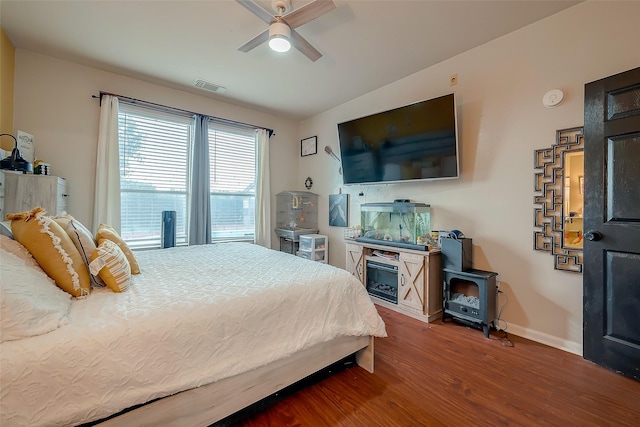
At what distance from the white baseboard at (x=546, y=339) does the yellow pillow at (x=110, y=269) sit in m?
3.12

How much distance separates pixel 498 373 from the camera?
1824 millimetres

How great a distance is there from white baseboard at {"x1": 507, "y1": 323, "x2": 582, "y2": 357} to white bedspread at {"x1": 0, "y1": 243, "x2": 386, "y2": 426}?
153 centimetres

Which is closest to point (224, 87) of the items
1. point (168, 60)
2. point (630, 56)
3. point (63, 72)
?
point (168, 60)

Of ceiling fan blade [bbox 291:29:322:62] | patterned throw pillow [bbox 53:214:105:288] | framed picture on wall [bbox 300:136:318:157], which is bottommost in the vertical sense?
patterned throw pillow [bbox 53:214:105:288]

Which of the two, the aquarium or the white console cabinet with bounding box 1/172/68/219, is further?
the aquarium

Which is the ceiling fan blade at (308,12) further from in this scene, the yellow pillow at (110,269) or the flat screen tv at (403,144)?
the yellow pillow at (110,269)

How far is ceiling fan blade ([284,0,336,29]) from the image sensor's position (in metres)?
1.71

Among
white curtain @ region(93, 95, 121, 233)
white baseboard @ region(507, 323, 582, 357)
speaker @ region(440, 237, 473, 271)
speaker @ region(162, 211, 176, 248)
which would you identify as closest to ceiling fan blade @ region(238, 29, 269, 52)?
white curtain @ region(93, 95, 121, 233)

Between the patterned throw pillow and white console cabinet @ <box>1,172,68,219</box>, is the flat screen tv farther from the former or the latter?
white console cabinet @ <box>1,172,68,219</box>

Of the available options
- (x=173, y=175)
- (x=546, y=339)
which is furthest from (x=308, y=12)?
(x=546, y=339)

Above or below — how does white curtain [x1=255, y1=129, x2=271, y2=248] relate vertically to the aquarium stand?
above

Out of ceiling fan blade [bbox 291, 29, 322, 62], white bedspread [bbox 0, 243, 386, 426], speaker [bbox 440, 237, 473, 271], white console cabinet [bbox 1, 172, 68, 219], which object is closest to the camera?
white bedspread [bbox 0, 243, 386, 426]

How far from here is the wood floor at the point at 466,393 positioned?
1.43 meters

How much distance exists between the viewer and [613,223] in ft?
5.91
